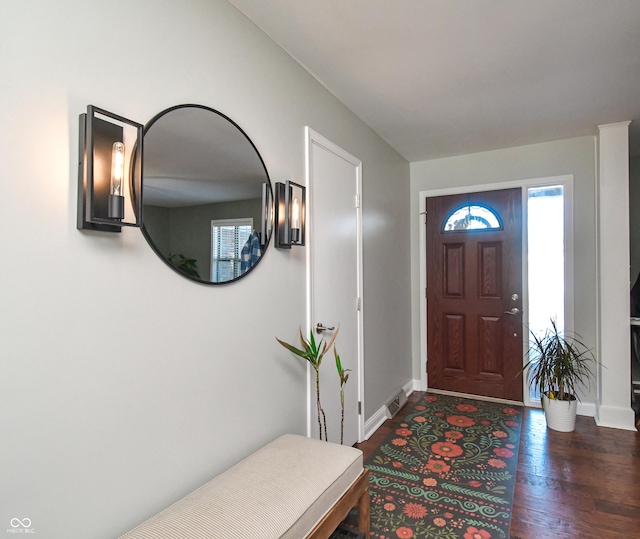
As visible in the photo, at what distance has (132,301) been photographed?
51.4 inches

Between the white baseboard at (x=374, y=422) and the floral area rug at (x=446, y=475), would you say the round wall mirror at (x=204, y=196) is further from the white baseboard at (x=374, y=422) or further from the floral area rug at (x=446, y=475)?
the white baseboard at (x=374, y=422)

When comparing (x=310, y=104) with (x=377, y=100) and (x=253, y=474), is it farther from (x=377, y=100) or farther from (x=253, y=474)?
(x=253, y=474)

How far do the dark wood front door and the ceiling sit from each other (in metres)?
0.89

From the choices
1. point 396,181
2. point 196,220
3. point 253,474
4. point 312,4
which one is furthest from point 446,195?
point 253,474

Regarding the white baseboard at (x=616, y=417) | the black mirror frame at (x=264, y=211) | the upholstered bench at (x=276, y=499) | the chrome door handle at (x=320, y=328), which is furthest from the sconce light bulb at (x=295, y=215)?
the white baseboard at (x=616, y=417)

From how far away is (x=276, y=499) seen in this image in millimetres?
1328

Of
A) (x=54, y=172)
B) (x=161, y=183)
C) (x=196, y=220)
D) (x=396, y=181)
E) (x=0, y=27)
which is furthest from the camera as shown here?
(x=396, y=181)

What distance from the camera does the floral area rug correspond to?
198 cm

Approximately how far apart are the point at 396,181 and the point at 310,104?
1.71 meters

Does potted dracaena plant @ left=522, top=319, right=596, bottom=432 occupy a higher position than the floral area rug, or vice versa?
potted dracaena plant @ left=522, top=319, right=596, bottom=432

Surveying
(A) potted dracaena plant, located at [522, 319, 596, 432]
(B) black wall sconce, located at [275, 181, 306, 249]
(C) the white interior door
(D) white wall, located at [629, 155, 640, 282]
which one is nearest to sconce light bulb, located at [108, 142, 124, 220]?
(B) black wall sconce, located at [275, 181, 306, 249]

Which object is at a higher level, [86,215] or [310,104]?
[310,104]

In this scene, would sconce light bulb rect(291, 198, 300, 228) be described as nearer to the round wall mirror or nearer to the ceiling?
the round wall mirror

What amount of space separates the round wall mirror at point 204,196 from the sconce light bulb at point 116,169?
15cm
